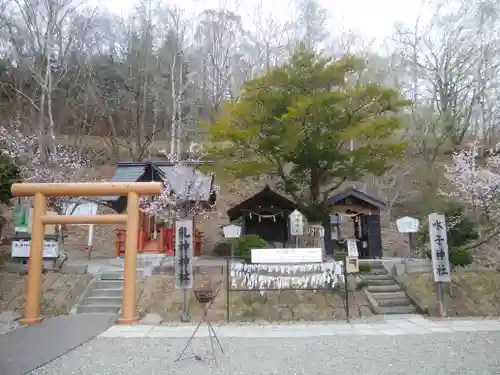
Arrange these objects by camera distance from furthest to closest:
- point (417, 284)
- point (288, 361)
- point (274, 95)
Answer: point (274, 95) < point (417, 284) < point (288, 361)

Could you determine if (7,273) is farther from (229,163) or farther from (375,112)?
(375,112)

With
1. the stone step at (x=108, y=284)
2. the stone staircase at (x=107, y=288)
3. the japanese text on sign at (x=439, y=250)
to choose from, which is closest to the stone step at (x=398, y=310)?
the japanese text on sign at (x=439, y=250)

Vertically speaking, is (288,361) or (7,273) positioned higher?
A: (7,273)

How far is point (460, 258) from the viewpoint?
39.8 ft

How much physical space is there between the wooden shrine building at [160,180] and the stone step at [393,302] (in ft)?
24.3

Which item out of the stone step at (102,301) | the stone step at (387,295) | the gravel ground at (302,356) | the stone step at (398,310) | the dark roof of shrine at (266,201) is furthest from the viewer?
the dark roof of shrine at (266,201)

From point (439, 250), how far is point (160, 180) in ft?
35.0

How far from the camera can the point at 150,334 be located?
817cm

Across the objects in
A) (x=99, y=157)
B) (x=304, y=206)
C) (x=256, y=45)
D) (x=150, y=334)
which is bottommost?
(x=150, y=334)

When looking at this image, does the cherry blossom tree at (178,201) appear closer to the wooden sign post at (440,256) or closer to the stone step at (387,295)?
the stone step at (387,295)

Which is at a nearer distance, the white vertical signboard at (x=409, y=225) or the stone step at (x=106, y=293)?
the stone step at (x=106, y=293)

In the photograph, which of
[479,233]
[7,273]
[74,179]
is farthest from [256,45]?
[7,273]

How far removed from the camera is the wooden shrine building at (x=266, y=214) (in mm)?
16734

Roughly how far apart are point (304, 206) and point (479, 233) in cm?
684
